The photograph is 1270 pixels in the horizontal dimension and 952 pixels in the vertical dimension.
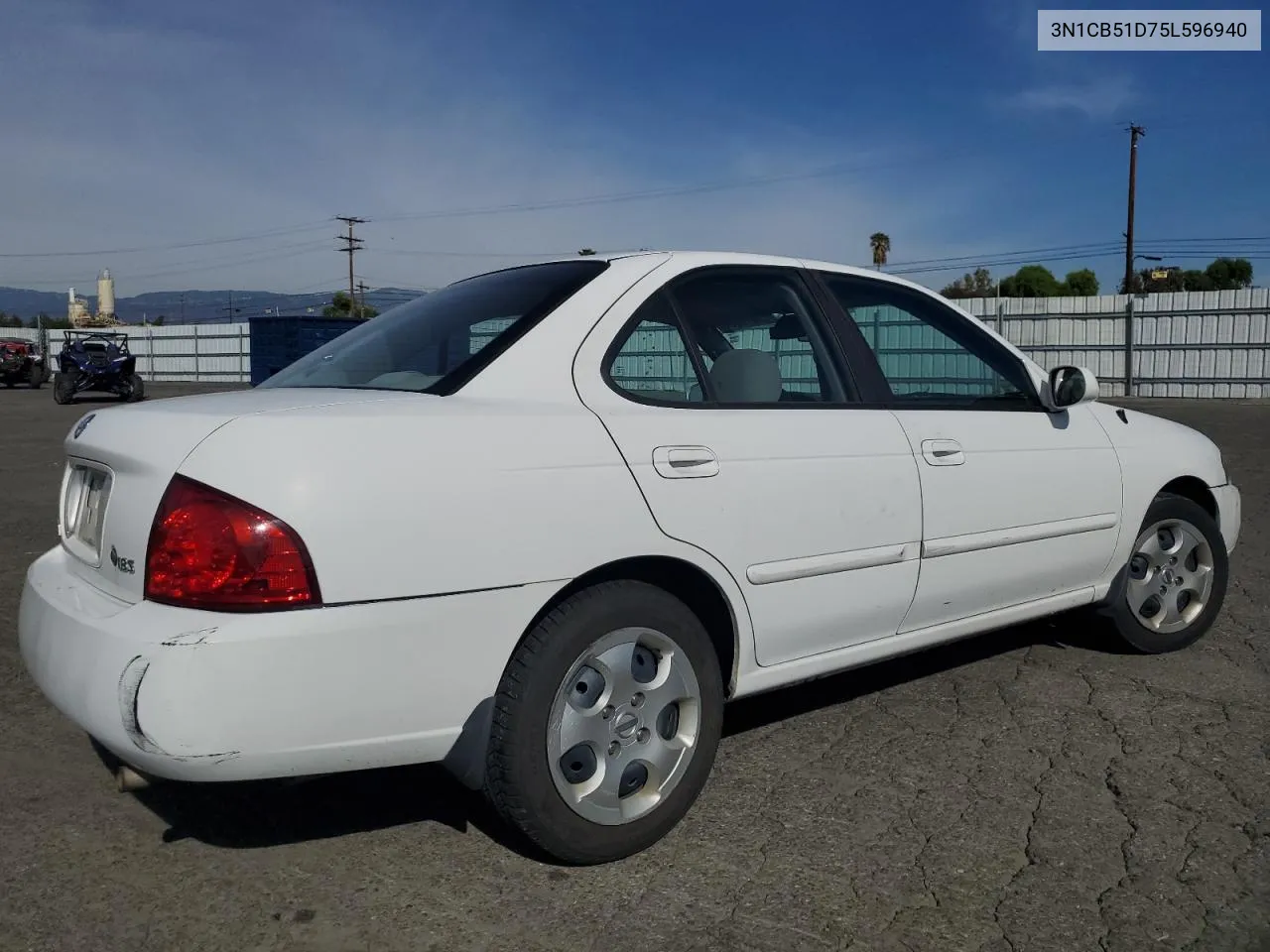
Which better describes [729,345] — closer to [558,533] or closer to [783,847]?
[558,533]

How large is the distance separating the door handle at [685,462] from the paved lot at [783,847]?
3.06ft

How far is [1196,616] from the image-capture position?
14.1 ft

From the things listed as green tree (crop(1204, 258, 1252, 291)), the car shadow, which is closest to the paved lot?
the car shadow

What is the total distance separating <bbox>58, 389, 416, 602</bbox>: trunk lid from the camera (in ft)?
7.41

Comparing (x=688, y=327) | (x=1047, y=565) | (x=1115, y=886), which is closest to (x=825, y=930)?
(x=1115, y=886)

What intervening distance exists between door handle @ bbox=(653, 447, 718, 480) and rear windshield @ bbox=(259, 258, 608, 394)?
0.46 m

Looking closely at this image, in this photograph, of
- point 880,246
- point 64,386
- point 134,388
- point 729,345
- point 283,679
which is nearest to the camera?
point 283,679

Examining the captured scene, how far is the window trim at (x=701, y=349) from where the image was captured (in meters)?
2.72

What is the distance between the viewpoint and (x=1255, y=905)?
2.39 meters

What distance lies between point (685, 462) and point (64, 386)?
22.8 m

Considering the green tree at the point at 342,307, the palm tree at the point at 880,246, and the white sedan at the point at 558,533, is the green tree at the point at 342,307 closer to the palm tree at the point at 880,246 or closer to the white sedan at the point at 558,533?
the palm tree at the point at 880,246

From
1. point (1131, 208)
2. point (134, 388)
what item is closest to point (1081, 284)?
point (1131, 208)

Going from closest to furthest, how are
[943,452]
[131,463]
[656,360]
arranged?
1. [131,463]
2. [656,360]
3. [943,452]

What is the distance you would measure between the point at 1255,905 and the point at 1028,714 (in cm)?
126
